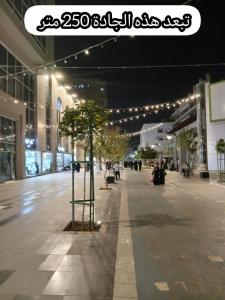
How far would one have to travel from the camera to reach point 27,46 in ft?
109

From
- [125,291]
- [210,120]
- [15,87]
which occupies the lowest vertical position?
[125,291]

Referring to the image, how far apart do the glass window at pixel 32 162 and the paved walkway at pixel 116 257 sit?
Answer: 79.3ft

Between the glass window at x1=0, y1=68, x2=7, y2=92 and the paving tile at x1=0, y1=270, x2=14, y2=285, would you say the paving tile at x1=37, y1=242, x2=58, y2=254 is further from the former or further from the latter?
the glass window at x1=0, y1=68, x2=7, y2=92

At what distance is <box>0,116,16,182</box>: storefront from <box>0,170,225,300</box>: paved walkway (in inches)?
689

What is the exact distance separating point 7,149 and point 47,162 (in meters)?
14.8

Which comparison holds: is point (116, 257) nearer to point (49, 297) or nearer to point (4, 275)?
point (4, 275)

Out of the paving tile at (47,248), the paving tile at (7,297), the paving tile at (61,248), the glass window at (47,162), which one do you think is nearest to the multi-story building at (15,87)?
the glass window at (47,162)

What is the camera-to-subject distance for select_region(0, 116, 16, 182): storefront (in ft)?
93.8

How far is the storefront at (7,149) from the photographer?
93.8ft

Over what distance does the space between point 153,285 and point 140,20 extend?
4.10 metres

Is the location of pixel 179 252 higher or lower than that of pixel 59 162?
lower

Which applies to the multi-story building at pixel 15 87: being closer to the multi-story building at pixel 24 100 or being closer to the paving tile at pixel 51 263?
the multi-story building at pixel 24 100

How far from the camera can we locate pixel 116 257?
21.7 ft

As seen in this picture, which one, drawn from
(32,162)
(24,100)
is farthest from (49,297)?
(32,162)
